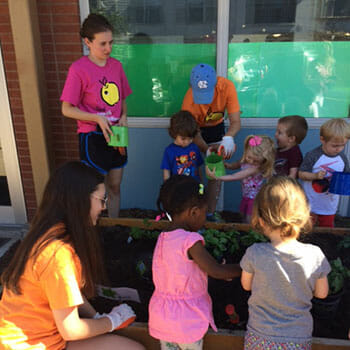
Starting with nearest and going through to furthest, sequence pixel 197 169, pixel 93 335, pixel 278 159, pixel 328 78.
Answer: pixel 93 335
pixel 278 159
pixel 197 169
pixel 328 78

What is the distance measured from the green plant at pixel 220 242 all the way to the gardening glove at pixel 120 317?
0.70 m

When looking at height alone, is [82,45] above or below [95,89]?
above

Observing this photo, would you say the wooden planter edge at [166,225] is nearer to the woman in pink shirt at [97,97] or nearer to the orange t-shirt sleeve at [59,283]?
the woman in pink shirt at [97,97]

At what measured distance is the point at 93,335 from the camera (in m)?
1.65

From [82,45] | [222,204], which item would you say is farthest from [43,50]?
[222,204]

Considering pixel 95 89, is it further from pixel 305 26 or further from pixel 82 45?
pixel 305 26

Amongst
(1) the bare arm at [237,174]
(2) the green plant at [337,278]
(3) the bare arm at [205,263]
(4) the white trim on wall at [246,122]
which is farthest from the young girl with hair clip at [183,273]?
(4) the white trim on wall at [246,122]

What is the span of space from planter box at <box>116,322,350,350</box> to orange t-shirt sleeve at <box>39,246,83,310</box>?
0.55 meters

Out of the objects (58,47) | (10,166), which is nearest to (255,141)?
(58,47)

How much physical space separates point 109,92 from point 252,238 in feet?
5.15

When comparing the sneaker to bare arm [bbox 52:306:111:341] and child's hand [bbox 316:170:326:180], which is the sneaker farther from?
bare arm [bbox 52:306:111:341]

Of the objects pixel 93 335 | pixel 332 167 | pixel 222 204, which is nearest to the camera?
pixel 93 335

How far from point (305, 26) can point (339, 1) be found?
37cm

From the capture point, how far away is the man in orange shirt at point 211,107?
2912 millimetres
